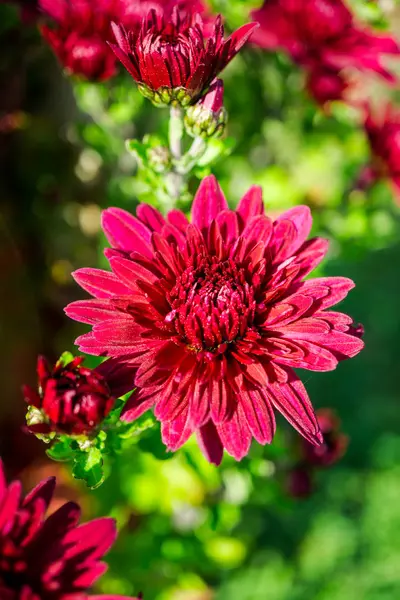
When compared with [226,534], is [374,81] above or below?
above

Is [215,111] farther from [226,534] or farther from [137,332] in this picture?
[226,534]

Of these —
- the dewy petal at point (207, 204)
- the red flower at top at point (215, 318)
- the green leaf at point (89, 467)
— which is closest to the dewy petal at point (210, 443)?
the red flower at top at point (215, 318)

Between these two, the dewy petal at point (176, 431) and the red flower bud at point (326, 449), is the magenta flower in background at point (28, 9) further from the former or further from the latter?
the red flower bud at point (326, 449)

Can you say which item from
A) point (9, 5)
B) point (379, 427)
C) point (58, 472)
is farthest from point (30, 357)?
point (379, 427)

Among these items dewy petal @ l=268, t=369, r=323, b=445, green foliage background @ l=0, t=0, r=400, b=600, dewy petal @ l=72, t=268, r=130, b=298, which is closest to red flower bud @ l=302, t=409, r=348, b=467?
green foliage background @ l=0, t=0, r=400, b=600

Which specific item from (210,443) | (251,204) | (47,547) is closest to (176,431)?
(210,443)

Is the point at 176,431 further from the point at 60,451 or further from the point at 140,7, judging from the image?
the point at 140,7
